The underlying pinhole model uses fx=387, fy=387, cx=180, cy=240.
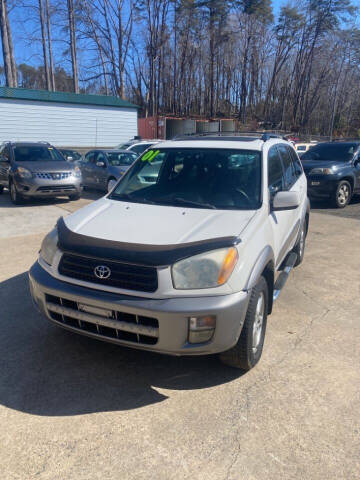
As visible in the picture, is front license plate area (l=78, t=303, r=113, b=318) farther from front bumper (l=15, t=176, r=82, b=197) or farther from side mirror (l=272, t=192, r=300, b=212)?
front bumper (l=15, t=176, r=82, b=197)

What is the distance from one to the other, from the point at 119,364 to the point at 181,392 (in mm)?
606

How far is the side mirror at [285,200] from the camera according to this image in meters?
3.36

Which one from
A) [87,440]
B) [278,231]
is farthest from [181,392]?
[278,231]

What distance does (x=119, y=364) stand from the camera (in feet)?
10.2

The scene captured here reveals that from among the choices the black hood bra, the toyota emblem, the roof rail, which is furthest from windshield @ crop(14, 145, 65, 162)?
the toyota emblem

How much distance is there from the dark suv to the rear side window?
7.21m

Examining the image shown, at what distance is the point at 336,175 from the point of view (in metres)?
10.1

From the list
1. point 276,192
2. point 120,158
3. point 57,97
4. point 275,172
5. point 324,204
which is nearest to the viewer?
point 276,192

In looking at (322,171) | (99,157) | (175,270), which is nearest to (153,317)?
(175,270)

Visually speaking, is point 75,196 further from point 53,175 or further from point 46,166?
point 46,166

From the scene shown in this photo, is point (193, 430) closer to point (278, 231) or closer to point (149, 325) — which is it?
point (149, 325)

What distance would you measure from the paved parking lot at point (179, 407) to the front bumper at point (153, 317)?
0.41m

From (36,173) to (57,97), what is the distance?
13073mm

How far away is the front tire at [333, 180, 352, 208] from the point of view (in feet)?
33.6
